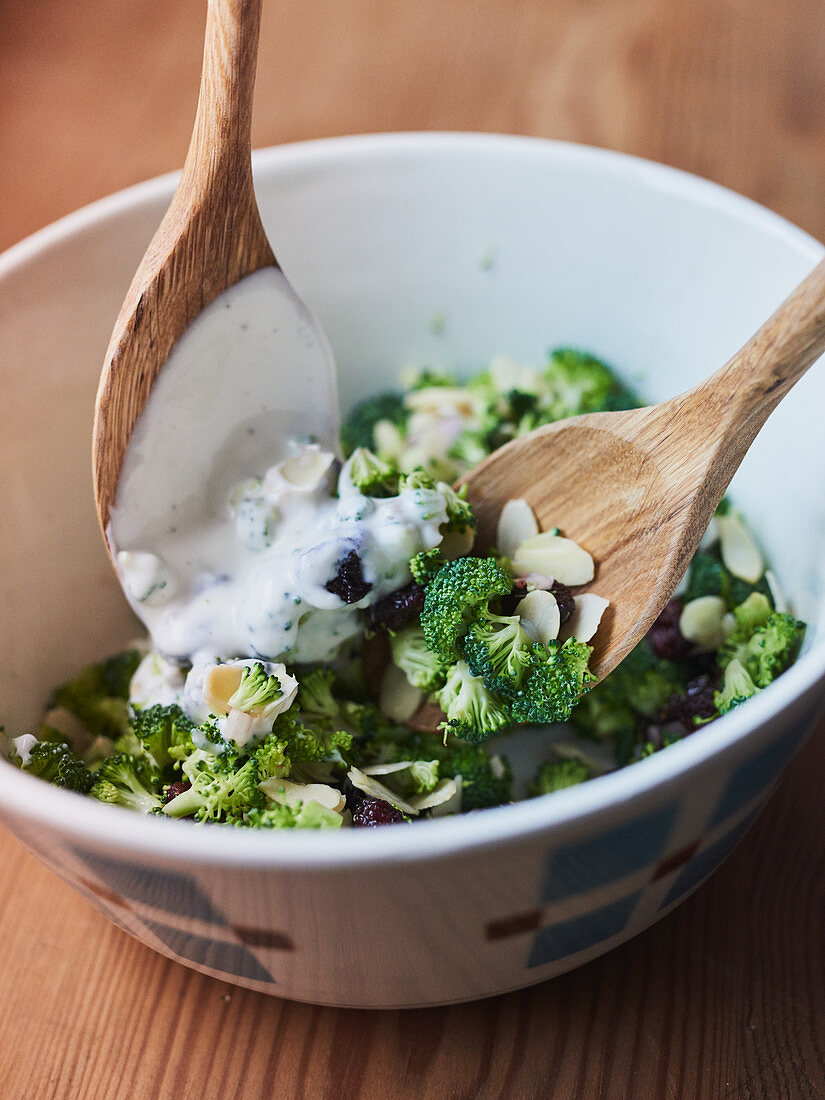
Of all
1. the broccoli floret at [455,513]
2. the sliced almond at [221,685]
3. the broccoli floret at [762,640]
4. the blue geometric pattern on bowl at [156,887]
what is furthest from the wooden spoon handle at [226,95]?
the broccoli floret at [762,640]

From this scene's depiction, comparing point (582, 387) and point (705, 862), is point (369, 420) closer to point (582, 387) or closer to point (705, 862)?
point (582, 387)

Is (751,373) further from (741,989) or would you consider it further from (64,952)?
(64,952)

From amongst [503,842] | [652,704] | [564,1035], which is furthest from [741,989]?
[503,842]

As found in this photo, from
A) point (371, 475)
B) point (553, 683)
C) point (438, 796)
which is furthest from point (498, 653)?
point (371, 475)

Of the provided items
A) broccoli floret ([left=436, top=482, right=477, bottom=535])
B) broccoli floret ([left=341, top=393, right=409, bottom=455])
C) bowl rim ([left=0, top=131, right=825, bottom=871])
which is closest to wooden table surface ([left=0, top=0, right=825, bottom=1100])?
bowl rim ([left=0, top=131, right=825, bottom=871])

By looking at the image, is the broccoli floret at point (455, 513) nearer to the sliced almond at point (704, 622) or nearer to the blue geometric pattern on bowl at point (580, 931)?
the sliced almond at point (704, 622)

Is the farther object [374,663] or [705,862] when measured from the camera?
[374,663]
